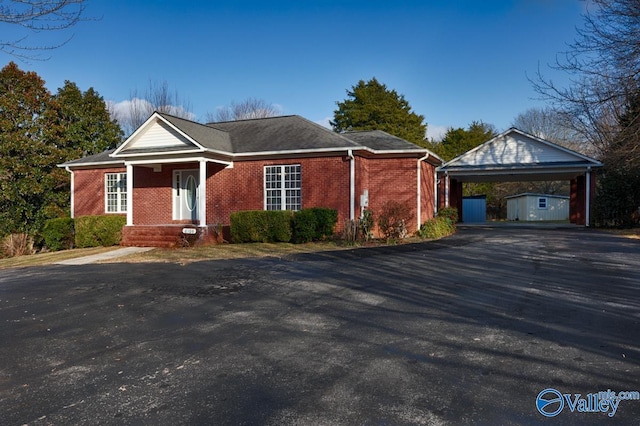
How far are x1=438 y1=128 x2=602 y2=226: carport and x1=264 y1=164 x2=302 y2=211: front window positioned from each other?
10.7 m

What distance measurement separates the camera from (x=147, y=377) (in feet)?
13.4

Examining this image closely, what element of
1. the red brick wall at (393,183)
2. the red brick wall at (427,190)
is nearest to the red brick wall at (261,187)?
the red brick wall at (393,183)

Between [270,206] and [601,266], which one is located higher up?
[270,206]

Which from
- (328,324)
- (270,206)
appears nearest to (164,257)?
(270,206)

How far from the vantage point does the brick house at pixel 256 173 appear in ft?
55.3

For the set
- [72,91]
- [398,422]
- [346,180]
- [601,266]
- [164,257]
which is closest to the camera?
[398,422]

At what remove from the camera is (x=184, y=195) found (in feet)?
65.6

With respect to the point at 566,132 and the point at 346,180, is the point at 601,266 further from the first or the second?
the point at 566,132

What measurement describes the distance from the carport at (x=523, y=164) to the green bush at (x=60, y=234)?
18.4 m

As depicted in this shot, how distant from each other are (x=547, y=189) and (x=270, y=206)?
40402 millimetres

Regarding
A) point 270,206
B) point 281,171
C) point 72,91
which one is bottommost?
point 270,206

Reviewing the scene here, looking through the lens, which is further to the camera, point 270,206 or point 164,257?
point 270,206

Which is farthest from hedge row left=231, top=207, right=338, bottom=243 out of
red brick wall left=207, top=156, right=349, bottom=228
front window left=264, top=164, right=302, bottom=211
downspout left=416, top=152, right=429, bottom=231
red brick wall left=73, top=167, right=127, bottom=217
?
red brick wall left=73, top=167, right=127, bottom=217

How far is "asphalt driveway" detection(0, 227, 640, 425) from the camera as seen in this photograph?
11.1 ft
